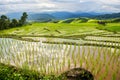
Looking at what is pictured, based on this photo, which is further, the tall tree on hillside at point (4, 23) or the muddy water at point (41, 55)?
the tall tree on hillside at point (4, 23)

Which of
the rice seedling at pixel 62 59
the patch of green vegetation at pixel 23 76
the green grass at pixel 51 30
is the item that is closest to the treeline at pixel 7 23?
the green grass at pixel 51 30

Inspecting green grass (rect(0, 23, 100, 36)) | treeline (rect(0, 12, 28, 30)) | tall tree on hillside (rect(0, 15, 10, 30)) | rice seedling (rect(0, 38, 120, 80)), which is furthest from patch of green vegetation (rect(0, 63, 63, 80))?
treeline (rect(0, 12, 28, 30))

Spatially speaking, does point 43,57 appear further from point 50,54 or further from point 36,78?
point 36,78

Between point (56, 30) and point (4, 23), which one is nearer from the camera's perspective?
point (56, 30)

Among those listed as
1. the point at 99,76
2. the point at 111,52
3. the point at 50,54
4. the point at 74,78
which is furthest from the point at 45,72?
the point at 111,52

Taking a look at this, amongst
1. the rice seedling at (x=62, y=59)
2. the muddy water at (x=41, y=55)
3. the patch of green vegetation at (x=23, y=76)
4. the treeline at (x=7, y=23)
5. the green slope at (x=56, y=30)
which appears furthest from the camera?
the treeline at (x=7, y=23)

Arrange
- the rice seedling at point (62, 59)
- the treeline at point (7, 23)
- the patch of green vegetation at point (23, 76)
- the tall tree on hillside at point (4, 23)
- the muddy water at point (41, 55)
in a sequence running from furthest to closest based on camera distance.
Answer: the treeline at point (7, 23) < the tall tree on hillside at point (4, 23) < the muddy water at point (41, 55) < the rice seedling at point (62, 59) < the patch of green vegetation at point (23, 76)

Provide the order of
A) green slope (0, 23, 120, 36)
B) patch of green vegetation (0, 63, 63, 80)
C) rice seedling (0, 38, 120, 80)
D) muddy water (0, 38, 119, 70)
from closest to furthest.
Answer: patch of green vegetation (0, 63, 63, 80) < rice seedling (0, 38, 120, 80) < muddy water (0, 38, 119, 70) < green slope (0, 23, 120, 36)

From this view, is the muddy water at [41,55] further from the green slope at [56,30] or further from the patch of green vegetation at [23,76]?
the green slope at [56,30]

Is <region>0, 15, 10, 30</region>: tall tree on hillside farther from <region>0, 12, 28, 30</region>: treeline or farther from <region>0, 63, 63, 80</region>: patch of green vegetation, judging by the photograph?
<region>0, 63, 63, 80</region>: patch of green vegetation

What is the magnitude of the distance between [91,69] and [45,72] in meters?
2.01

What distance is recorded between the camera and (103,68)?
12102mm

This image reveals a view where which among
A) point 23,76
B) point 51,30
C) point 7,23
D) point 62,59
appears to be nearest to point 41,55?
point 62,59

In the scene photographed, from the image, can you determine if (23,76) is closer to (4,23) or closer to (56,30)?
(56,30)
